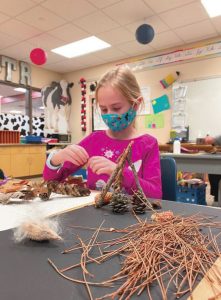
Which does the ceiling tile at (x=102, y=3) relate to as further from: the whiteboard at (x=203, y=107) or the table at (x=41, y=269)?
the table at (x=41, y=269)

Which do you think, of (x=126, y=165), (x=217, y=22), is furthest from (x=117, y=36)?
(x=126, y=165)

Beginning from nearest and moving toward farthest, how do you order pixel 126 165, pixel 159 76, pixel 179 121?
pixel 126 165, pixel 179 121, pixel 159 76

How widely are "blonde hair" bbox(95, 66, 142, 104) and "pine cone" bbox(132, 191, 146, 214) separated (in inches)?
20.9

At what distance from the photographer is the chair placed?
1.14 meters

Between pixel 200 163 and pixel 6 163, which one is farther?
pixel 6 163

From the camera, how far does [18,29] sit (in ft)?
12.1

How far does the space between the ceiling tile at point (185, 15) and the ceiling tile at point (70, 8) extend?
3.17ft

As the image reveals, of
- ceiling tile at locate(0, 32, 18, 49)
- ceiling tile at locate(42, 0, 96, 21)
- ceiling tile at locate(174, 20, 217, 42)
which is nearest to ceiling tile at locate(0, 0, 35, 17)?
ceiling tile at locate(42, 0, 96, 21)

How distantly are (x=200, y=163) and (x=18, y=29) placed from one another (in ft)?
Answer: 10.5

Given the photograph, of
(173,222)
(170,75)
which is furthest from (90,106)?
(173,222)

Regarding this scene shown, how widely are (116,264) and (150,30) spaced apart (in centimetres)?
329

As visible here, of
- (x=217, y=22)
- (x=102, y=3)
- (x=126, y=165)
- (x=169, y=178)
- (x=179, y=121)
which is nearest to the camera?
(x=126, y=165)

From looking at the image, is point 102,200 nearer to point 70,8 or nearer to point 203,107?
point 70,8

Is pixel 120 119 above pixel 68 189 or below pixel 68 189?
above
